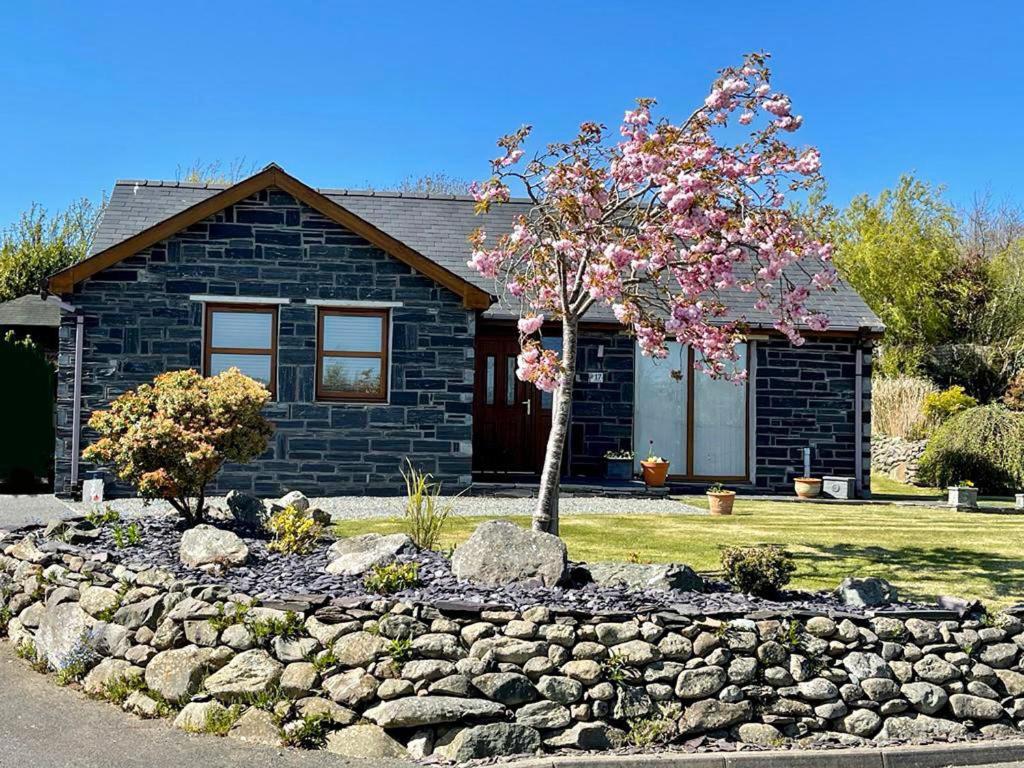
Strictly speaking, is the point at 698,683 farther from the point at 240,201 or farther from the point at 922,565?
the point at 240,201

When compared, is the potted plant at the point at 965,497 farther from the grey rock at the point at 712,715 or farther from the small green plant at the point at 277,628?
the small green plant at the point at 277,628

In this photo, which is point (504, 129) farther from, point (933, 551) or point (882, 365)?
point (882, 365)

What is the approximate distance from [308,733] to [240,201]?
385 inches

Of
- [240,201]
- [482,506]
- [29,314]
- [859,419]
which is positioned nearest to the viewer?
[482,506]

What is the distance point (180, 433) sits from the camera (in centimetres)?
791

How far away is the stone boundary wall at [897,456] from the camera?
1916cm

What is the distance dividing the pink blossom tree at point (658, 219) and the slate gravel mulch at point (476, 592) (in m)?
2.09

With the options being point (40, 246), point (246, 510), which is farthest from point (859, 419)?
point (40, 246)

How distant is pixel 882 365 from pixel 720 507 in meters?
15.8

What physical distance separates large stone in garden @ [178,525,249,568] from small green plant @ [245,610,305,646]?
43.6 inches

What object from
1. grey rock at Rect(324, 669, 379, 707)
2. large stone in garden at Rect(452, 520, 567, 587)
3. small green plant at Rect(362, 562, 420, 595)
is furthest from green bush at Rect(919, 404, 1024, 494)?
grey rock at Rect(324, 669, 379, 707)

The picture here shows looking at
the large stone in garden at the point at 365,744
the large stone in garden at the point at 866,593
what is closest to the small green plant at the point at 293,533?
the large stone in garden at the point at 365,744

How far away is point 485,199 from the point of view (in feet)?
28.0

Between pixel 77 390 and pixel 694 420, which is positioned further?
pixel 694 420
